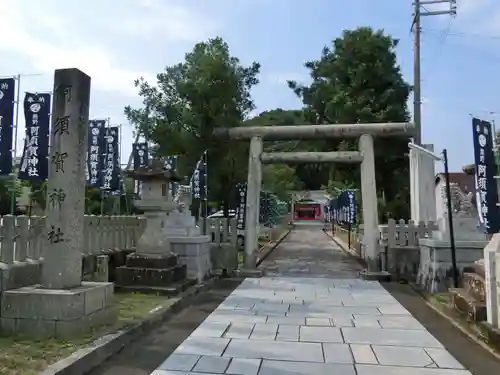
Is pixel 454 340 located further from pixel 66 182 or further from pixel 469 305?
pixel 66 182

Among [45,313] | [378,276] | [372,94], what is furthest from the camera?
[372,94]

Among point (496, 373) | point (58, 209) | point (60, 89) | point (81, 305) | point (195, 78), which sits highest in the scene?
point (195, 78)

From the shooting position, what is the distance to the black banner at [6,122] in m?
8.66

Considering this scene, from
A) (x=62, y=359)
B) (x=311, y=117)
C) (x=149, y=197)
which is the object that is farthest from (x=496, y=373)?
(x=311, y=117)

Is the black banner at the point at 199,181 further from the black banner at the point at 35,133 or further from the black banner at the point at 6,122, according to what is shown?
the black banner at the point at 6,122

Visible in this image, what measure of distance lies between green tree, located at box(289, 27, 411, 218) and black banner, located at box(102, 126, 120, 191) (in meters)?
11.1

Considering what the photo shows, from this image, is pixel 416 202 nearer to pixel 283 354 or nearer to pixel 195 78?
pixel 195 78

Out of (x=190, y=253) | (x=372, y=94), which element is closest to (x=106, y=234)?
(x=190, y=253)

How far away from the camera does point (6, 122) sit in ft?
29.0

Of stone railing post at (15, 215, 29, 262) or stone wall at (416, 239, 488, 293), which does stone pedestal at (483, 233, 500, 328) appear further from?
stone railing post at (15, 215, 29, 262)

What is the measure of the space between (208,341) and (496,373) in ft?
11.1

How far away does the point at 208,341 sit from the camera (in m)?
5.91

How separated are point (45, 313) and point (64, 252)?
2.54 ft

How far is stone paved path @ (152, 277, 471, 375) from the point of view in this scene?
4836mm
